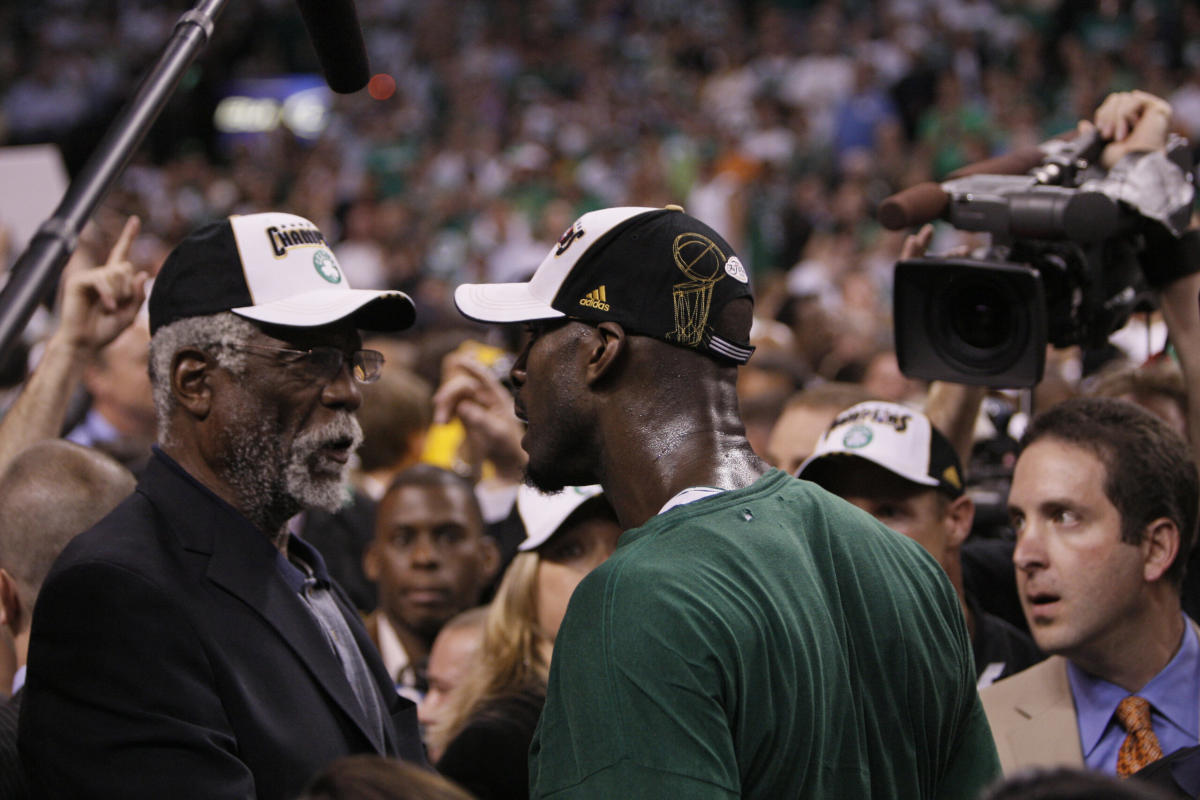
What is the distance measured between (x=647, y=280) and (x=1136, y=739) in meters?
1.58

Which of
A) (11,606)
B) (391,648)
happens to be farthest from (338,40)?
(391,648)

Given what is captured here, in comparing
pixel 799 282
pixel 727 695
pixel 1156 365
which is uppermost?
pixel 727 695

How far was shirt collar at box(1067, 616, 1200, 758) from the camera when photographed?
2857mm

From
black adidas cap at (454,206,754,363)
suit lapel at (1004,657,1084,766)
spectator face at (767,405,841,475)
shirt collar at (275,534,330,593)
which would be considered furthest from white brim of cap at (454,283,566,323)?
spectator face at (767,405,841,475)

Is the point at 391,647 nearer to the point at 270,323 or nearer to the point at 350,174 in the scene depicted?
the point at 270,323

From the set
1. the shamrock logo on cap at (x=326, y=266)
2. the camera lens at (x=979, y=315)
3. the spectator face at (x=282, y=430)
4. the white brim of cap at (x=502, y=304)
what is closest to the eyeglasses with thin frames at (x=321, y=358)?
the spectator face at (x=282, y=430)

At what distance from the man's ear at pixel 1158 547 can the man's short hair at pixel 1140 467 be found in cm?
1

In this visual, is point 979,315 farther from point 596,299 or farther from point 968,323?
point 596,299

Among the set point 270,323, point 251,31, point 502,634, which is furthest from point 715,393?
point 251,31

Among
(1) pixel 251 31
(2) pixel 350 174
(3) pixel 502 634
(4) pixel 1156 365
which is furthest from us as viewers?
(1) pixel 251 31

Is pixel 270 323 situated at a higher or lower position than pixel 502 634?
higher

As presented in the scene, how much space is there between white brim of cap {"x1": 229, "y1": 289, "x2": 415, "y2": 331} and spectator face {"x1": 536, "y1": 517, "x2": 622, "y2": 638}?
0.97 meters

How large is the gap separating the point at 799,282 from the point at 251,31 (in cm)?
1156

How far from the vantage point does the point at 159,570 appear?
227 cm
